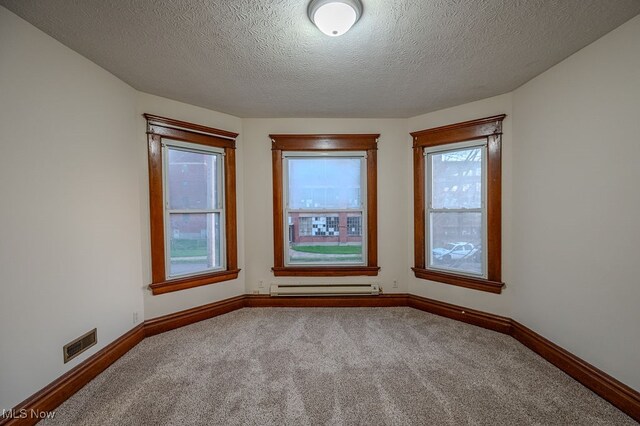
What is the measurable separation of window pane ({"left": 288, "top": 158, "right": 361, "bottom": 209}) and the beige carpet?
5.19 ft

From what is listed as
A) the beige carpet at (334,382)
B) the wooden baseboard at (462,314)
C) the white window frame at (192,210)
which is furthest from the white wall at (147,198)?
the wooden baseboard at (462,314)

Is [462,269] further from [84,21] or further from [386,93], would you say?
[84,21]

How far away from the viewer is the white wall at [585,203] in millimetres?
1793

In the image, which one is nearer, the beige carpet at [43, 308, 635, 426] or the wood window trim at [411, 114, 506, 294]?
the beige carpet at [43, 308, 635, 426]

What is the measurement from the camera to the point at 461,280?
322 cm

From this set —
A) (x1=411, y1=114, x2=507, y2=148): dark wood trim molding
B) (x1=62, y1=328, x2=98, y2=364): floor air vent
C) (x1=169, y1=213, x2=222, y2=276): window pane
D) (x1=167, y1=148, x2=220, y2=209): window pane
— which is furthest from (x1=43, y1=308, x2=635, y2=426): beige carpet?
(x1=411, y1=114, x2=507, y2=148): dark wood trim molding

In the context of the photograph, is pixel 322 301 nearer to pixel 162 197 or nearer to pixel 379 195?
pixel 379 195

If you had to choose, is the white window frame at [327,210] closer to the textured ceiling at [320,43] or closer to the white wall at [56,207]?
the textured ceiling at [320,43]

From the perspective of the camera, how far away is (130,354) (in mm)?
2514

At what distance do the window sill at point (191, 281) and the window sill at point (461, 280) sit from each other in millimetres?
2425

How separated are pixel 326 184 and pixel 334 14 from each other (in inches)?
88.9

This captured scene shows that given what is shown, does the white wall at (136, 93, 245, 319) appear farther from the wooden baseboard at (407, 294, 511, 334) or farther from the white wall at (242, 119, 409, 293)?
the wooden baseboard at (407, 294, 511, 334)

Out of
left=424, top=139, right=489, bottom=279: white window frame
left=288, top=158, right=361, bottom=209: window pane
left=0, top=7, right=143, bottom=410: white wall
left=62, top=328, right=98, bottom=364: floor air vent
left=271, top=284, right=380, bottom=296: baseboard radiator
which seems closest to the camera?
left=0, top=7, right=143, bottom=410: white wall

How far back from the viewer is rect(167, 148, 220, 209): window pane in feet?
10.2
